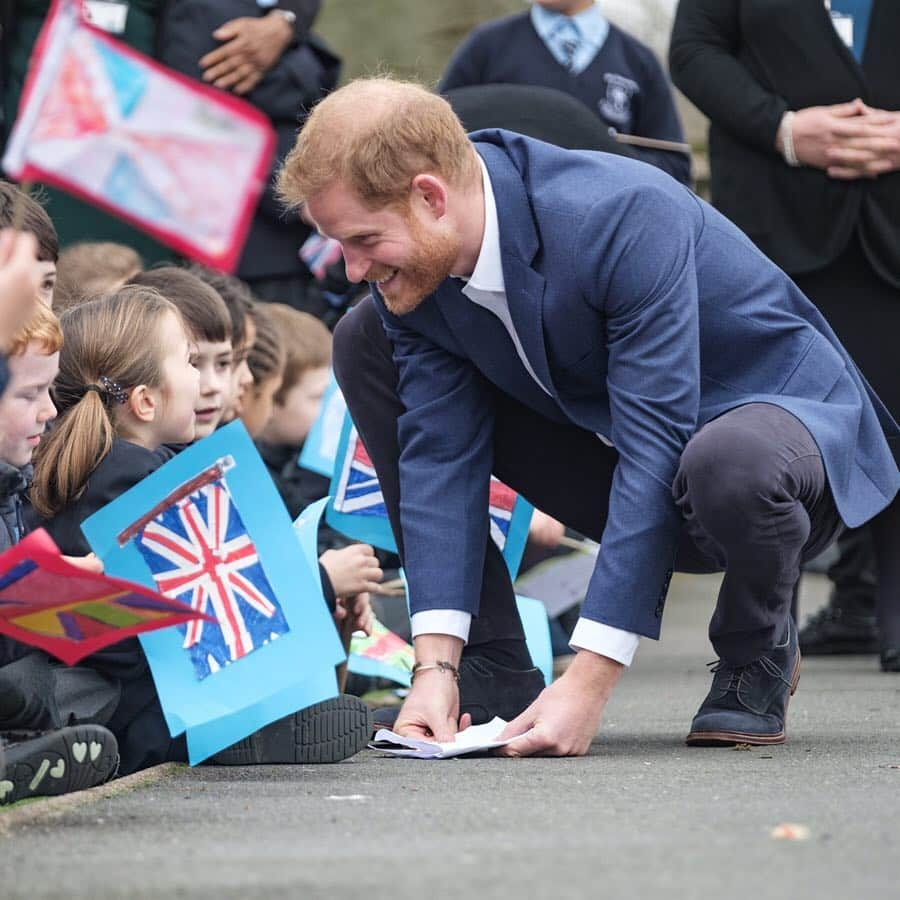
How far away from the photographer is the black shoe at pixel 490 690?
10.4ft

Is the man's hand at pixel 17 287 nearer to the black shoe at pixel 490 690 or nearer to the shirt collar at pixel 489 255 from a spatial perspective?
the shirt collar at pixel 489 255

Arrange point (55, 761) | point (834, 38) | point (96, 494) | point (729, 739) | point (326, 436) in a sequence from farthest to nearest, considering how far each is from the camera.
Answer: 1. point (834, 38)
2. point (326, 436)
3. point (729, 739)
4. point (96, 494)
5. point (55, 761)

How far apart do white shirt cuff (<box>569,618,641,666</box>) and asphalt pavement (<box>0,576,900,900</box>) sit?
5.7 inches

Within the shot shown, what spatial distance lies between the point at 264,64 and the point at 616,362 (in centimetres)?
219

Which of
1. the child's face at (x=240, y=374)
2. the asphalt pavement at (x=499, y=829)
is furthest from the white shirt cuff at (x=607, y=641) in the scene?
the child's face at (x=240, y=374)

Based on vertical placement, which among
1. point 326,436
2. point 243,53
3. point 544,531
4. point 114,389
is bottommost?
point 544,531

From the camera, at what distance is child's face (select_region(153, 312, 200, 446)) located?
3137 mm

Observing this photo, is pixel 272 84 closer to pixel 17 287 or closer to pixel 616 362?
pixel 616 362

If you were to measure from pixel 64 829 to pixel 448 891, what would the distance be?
1.89 feet

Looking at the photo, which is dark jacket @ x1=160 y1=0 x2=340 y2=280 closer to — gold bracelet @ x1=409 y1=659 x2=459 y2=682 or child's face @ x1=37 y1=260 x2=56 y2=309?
child's face @ x1=37 y1=260 x2=56 y2=309

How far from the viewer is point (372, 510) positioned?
346 centimetres

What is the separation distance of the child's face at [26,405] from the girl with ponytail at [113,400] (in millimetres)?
166

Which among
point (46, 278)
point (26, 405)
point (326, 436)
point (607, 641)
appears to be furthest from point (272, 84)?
point (607, 641)

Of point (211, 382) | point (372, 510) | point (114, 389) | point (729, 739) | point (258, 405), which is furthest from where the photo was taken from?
point (258, 405)
